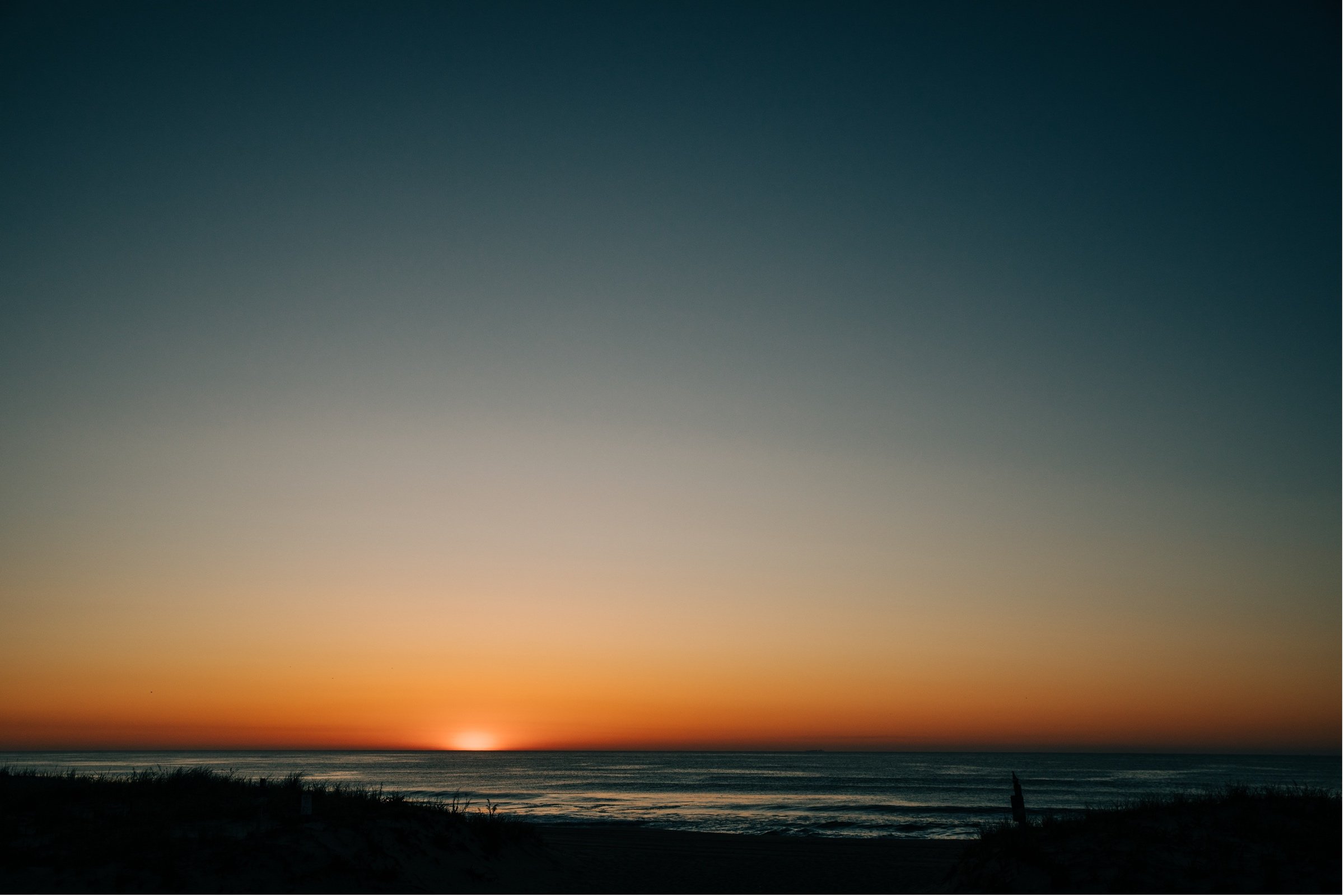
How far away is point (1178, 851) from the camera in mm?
14070

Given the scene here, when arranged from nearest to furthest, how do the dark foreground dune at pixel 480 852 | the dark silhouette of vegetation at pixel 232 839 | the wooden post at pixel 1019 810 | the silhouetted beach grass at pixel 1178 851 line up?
the dark silhouette of vegetation at pixel 232 839 < the dark foreground dune at pixel 480 852 < the silhouetted beach grass at pixel 1178 851 < the wooden post at pixel 1019 810

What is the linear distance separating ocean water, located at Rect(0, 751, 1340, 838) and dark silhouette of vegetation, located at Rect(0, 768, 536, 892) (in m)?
16.5

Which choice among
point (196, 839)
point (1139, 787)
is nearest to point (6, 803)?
point (196, 839)

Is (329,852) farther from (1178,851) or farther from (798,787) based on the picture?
(798,787)

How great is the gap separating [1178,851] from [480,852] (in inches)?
528

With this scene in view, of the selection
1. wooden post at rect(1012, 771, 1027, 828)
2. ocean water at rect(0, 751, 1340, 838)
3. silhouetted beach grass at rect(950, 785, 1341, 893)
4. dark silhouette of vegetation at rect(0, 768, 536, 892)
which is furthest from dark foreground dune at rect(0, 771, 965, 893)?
ocean water at rect(0, 751, 1340, 838)

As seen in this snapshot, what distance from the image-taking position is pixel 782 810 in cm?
4462

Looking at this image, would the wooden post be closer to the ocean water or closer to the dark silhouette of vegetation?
the dark silhouette of vegetation

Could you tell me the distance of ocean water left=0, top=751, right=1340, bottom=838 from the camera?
127 ft

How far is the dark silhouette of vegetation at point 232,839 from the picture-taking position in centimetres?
1238

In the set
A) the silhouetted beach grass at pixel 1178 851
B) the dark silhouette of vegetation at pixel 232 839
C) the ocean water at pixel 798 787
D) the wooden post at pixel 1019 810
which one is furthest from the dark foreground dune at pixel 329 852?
the ocean water at pixel 798 787

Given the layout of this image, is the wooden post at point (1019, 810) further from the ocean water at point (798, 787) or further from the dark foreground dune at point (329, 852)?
the ocean water at point (798, 787)

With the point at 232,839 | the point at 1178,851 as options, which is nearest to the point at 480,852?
the point at 232,839

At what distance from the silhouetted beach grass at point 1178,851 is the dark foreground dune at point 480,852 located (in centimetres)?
4
